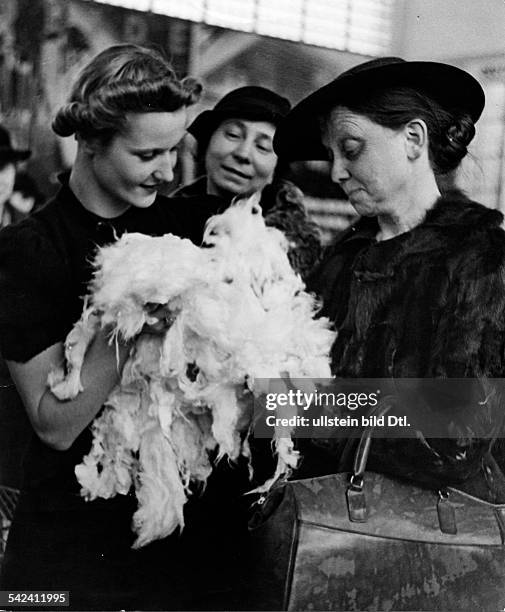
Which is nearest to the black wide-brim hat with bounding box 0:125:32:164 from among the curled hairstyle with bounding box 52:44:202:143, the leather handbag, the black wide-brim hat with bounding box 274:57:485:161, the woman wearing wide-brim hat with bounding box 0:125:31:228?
the woman wearing wide-brim hat with bounding box 0:125:31:228

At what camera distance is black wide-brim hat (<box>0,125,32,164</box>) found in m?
2.62

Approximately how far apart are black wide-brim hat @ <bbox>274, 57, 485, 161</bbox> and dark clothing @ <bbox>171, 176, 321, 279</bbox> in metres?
0.12

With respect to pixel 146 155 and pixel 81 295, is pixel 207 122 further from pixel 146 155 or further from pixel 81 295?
pixel 81 295

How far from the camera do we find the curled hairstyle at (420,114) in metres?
2.73

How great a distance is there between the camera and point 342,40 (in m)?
2.77

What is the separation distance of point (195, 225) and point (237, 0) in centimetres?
76

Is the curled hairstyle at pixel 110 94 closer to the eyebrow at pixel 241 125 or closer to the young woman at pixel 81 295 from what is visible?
the young woman at pixel 81 295

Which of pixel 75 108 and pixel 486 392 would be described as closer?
pixel 75 108

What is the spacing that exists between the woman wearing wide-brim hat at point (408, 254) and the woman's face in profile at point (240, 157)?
2.8 inches

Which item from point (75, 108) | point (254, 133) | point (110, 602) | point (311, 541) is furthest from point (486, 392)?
point (75, 108)

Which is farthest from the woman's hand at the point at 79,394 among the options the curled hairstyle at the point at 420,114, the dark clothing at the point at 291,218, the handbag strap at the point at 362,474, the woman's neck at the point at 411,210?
the curled hairstyle at the point at 420,114

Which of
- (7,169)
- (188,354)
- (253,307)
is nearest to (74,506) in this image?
(188,354)

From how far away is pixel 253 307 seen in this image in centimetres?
263

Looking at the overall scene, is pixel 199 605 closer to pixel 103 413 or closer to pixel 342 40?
pixel 103 413
